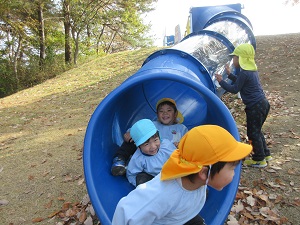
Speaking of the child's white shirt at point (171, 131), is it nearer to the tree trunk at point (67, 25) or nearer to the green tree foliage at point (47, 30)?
the green tree foliage at point (47, 30)

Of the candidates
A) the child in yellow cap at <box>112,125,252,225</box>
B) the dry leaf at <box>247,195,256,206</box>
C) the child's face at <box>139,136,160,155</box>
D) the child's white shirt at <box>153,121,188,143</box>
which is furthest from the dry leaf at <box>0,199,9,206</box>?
the dry leaf at <box>247,195,256,206</box>

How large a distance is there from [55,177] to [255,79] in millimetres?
3367

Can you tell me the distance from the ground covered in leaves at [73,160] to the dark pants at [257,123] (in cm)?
25

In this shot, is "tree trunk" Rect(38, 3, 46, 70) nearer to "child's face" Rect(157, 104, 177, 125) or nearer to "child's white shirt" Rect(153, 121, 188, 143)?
"child's face" Rect(157, 104, 177, 125)

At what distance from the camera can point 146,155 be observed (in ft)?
10.8

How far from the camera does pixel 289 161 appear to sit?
417cm

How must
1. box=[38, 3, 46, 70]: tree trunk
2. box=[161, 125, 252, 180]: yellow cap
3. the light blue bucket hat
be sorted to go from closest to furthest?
box=[161, 125, 252, 180]: yellow cap
the light blue bucket hat
box=[38, 3, 46, 70]: tree trunk

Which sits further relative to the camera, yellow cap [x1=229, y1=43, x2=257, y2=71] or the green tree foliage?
the green tree foliage

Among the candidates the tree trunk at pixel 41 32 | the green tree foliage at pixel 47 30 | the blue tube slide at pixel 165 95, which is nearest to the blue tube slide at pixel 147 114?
the blue tube slide at pixel 165 95

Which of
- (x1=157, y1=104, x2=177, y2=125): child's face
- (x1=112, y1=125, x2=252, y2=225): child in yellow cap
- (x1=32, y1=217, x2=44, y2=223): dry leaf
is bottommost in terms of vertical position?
(x1=32, y1=217, x2=44, y2=223): dry leaf

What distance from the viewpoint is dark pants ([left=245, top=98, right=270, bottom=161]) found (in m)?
3.92

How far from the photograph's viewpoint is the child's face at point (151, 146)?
3209 millimetres

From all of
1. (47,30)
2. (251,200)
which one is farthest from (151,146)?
(47,30)

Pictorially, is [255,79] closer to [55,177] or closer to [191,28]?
[55,177]
